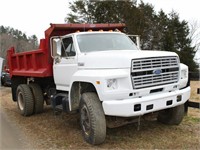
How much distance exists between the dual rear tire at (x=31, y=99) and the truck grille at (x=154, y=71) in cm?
445

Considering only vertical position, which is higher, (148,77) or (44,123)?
(148,77)

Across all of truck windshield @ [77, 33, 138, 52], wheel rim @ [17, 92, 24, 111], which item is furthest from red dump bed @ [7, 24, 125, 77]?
truck windshield @ [77, 33, 138, 52]

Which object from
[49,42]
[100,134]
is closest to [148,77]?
[100,134]

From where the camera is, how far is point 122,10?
27891 mm

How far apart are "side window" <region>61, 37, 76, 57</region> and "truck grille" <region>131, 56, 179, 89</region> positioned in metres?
1.79

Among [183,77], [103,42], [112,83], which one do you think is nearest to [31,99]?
[103,42]

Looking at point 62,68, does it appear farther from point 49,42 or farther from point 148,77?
point 148,77

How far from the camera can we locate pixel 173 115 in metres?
6.69

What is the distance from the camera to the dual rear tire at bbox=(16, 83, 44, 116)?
348 inches

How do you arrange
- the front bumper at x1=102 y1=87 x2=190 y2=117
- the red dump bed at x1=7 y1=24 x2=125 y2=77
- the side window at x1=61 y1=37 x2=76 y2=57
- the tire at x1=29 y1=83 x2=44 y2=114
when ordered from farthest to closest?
the tire at x1=29 y1=83 x2=44 y2=114 < the red dump bed at x1=7 y1=24 x2=125 y2=77 < the side window at x1=61 y1=37 x2=76 y2=57 < the front bumper at x1=102 y1=87 x2=190 y2=117

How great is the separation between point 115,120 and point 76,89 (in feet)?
3.76

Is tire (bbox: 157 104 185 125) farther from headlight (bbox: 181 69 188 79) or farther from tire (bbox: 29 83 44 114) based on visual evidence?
tire (bbox: 29 83 44 114)

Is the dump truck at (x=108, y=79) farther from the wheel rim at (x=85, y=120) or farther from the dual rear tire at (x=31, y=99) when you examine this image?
the dual rear tire at (x=31, y=99)

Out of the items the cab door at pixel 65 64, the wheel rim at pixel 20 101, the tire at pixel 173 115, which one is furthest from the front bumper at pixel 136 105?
the wheel rim at pixel 20 101
